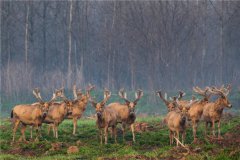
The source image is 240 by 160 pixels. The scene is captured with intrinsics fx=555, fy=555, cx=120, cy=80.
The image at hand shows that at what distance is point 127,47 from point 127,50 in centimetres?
116

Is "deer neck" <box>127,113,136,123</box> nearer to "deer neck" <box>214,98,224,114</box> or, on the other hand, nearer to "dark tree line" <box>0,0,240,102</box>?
"deer neck" <box>214,98,224,114</box>

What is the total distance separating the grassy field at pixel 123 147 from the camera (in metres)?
17.7

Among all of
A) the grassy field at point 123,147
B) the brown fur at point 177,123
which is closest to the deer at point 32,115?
the grassy field at point 123,147

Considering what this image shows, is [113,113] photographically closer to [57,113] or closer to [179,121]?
[57,113]

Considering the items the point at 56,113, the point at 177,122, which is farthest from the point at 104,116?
the point at 56,113

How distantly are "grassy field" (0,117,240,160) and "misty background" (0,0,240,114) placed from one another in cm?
2333

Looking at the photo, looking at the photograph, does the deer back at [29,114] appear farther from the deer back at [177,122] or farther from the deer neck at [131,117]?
the deer back at [177,122]

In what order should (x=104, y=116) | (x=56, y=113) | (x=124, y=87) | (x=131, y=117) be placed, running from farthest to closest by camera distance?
1. (x=124, y=87)
2. (x=56, y=113)
3. (x=131, y=117)
4. (x=104, y=116)

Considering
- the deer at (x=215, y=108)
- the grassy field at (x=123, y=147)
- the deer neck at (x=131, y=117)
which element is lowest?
the grassy field at (x=123, y=147)

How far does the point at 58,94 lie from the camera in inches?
1062

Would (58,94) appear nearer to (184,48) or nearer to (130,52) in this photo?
(130,52)

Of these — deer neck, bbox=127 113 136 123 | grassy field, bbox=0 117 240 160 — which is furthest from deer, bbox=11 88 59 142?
deer neck, bbox=127 113 136 123

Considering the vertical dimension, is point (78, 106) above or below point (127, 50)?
below

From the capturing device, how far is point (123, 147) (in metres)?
21.3
